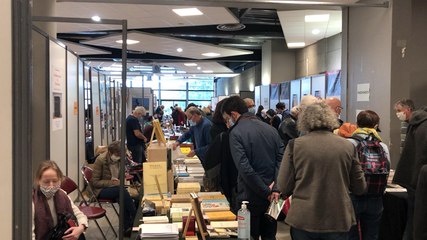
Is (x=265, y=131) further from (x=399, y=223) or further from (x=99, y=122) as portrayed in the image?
(x=99, y=122)

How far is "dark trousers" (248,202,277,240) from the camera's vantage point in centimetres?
318

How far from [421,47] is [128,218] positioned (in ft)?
12.8

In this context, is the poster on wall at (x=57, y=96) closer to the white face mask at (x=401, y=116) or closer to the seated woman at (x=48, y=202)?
the seated woman at (x=48, y=202)

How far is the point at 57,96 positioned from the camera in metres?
Result: 4.10

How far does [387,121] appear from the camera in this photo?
4.52 metres

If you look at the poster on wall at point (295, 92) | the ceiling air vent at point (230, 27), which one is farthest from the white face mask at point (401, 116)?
the ceiling air vent at point (230, 27)

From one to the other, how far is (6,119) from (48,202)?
2306 millimetres

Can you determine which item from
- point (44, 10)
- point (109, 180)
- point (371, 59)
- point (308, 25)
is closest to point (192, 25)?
point (308, 25)

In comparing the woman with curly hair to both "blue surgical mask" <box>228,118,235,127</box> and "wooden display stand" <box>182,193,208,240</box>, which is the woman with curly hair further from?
"blue surgical mask" <box>228,118,235,127</box>

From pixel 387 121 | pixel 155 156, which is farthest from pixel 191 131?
pixel 387 121

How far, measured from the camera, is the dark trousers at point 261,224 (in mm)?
3184

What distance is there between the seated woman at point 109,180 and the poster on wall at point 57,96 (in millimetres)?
612

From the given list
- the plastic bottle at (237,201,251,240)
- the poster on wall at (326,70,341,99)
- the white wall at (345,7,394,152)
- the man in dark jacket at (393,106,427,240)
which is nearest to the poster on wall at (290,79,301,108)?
the poster on wall at (326,70,341,99)

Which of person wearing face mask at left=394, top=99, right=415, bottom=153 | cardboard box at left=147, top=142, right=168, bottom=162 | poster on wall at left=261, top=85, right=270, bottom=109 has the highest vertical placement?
poster on wall at left=261, top=85, right=270, bottom=109
